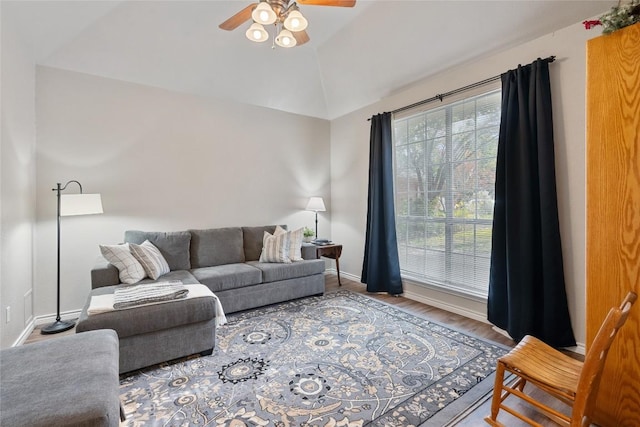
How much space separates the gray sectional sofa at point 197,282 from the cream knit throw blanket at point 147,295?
0.06 meters

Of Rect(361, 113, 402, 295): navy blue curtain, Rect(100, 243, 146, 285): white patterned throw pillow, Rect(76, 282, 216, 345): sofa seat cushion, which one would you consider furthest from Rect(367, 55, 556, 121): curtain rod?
Rect(100, 243, 146, 285): white patterned throw pillow

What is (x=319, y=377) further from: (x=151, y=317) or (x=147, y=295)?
(x=147, y=295)

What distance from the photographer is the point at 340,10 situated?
11.0ft

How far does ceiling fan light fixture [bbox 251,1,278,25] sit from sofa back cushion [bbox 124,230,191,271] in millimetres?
2565

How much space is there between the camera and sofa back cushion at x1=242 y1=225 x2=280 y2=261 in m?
4.09

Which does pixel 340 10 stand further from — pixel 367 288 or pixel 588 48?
pixel 367 288

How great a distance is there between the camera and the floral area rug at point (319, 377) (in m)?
1.73

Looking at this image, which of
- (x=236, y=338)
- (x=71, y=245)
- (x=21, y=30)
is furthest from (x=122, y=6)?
(x=236, y=338)

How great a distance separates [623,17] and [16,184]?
444cm

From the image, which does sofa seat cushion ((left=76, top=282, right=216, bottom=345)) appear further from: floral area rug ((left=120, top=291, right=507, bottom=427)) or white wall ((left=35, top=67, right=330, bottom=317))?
white wall ((left=35, top=67, right=330, bottom=317))

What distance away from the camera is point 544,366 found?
1.61m

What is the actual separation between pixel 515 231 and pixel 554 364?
4.32 ft

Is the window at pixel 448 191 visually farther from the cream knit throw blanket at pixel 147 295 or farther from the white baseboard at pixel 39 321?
the white baseboard at pixel 39 321

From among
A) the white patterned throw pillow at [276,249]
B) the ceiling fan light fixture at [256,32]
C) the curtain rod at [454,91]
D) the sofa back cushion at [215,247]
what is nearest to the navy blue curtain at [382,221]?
the curtain rod at [454,91]
